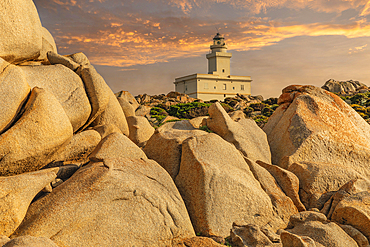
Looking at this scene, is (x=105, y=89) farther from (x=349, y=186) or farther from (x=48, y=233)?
(x=349, y=186)

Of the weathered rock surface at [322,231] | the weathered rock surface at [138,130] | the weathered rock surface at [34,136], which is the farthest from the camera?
the weathered rock surface at [138,130]

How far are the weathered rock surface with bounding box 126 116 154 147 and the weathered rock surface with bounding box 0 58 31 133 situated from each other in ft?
15.8

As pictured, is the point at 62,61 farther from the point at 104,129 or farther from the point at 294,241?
the point at 294,241

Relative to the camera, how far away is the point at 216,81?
A: 83750mm

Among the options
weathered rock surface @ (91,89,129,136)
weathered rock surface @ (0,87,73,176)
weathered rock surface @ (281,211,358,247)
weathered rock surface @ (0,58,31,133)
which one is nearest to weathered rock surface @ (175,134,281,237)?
weathered rock surface @ (281,211,358,247)

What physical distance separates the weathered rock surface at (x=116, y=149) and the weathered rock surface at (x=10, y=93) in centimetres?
188

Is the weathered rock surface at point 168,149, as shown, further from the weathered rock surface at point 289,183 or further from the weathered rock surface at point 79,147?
the weathered rock surface at point 289,183

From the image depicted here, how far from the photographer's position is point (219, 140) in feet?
26.7

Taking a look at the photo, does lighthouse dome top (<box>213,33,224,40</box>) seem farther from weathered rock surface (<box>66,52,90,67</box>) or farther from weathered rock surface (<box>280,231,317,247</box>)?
weathered rock surface (<box>280,231,317,247</box>)

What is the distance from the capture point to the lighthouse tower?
90.2 m

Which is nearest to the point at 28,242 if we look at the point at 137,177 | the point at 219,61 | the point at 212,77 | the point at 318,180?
the point at 137,177

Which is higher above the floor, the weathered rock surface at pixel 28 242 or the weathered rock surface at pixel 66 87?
the weathered rock surface at pixel 66 87

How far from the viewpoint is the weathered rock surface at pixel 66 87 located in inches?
320

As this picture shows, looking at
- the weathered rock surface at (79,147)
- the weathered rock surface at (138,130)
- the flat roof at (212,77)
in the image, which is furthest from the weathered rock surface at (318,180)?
the flat roof at (212,77)
